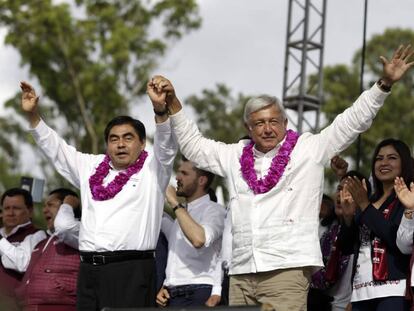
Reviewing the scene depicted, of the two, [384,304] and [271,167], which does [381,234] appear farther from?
[271,167]

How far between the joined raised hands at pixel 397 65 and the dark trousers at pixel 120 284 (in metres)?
1.76

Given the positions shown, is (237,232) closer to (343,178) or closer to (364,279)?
(364,279)

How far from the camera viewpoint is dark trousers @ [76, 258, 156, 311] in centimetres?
541

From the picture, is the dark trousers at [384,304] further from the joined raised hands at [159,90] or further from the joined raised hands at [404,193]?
the joined raised hands at [159,90]

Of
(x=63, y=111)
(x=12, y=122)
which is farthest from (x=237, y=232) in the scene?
(x=12, y=122)

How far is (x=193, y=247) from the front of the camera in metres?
6.11

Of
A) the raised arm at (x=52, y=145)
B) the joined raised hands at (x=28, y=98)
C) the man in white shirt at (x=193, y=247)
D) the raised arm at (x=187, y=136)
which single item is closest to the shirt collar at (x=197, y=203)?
the man in white shirt at (x=193, y=247)

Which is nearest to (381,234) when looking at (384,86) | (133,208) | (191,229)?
(384,86)

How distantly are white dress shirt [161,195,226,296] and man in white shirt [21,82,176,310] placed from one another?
0.51 m

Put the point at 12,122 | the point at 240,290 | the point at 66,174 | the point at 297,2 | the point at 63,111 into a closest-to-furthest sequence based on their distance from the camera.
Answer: the point at 240,290 → the point at 66,174 → the point at 297,2 → the point at 63,111 → the point at 12,122

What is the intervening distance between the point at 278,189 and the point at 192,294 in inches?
52.4

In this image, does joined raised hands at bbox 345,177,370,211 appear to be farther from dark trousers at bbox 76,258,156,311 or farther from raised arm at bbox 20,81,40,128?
raised arm at bbox 20,81,40,128

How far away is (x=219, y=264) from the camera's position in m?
6.09

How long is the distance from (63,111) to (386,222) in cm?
1641
